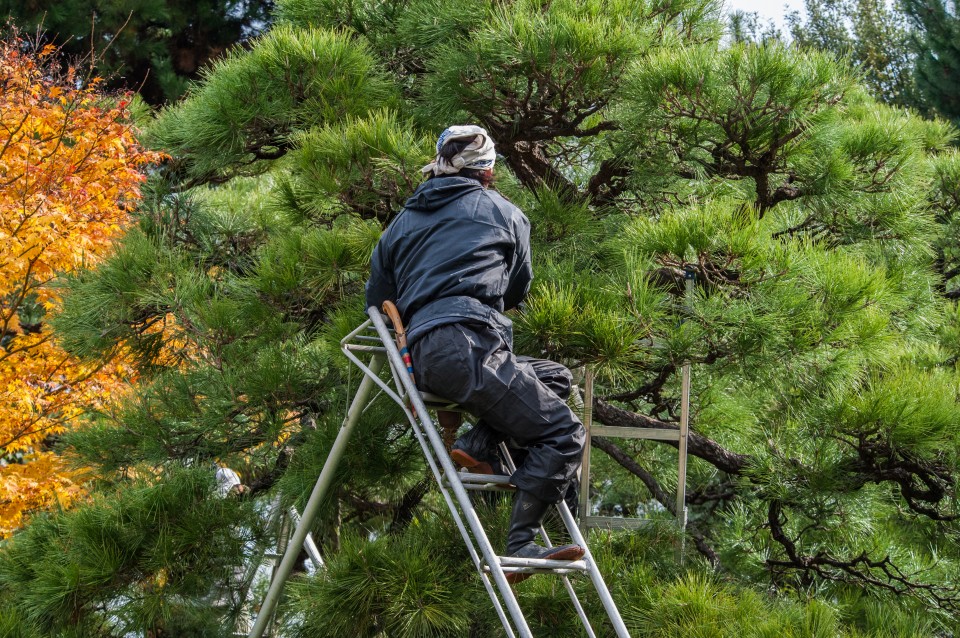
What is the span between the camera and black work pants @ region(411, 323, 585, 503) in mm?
2135

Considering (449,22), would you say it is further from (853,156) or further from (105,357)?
(105,357)

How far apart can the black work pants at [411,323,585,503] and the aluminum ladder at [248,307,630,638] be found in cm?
7

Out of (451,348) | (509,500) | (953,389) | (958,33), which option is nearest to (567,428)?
(451,348)

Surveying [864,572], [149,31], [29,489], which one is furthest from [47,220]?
[149,31]

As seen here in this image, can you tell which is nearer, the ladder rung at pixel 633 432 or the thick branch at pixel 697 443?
the ladder rung at pixel 633 432

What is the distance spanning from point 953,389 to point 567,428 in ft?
3.86

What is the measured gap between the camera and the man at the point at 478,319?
2150mm

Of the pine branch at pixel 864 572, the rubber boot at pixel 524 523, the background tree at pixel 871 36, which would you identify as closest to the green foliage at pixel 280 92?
the rubber boot at pixel 524 523

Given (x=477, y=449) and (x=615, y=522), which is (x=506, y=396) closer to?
(x=477, y=449)

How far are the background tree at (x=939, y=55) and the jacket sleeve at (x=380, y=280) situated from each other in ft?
25.2

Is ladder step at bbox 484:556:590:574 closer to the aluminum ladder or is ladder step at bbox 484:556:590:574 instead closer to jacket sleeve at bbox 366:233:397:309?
the aluminum ladder

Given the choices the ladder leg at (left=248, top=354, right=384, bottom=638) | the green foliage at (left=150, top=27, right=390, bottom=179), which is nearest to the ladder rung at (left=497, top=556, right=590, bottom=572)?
the ladder leg at (left=248, top=354, right=384, bottom=638)

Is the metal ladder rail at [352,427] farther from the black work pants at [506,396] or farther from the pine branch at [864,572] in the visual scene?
the pine branch at [864,572]

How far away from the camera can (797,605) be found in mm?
2547
